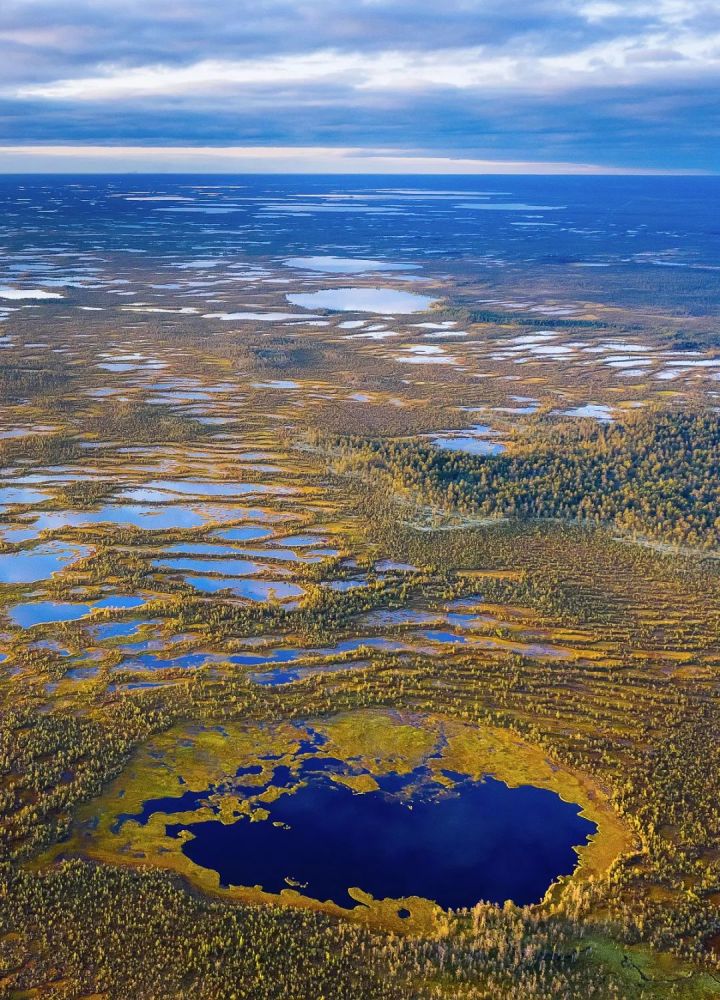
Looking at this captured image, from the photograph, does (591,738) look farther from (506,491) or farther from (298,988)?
(506,491)

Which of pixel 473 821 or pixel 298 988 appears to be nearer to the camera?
pixel 298 988

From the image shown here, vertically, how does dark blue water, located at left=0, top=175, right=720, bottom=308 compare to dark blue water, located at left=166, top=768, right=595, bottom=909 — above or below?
above

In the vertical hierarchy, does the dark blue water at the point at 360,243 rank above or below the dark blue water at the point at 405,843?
above

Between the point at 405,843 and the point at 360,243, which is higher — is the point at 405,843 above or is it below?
below

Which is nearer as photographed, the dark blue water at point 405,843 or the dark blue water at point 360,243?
the dark blue water at point 405,843

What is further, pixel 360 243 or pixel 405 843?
pixel 360 243

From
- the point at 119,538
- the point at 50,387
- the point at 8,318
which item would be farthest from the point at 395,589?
the point at 8,318

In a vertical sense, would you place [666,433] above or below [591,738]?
above

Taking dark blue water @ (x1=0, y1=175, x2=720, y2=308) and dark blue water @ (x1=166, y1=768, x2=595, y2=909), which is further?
dark blue water @ (x1=0, y1=175, x2=720, y2=308)
